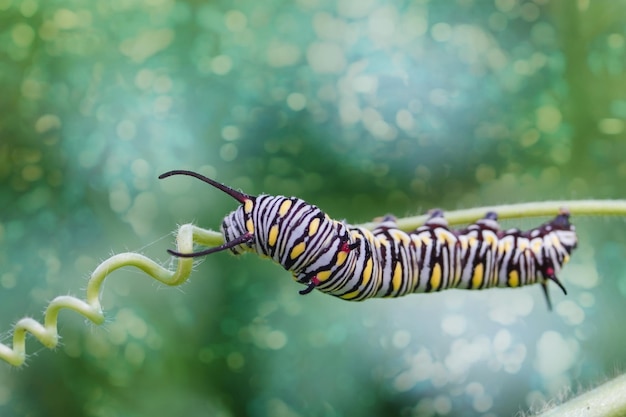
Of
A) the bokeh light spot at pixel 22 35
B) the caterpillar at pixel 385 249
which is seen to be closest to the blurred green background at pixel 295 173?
the bokeh light spot at pixel 22 35

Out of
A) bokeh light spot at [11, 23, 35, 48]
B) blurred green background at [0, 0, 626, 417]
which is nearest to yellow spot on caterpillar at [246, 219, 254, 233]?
blurred green background at [0, 0, 626, 417]

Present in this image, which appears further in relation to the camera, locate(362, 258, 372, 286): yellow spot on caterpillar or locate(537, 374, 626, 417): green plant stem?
locate(362, 258, 372, 286): yellow spot on caterpillar

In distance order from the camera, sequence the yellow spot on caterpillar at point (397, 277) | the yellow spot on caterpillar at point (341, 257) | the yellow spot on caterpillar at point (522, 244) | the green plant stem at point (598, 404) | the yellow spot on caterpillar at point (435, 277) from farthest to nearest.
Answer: the yellow spot on caterpillar at point (522, 244)
the yellow spot on caterpillar at point (435, 277)
the yellow spot on caterpillar at point (397, 277)
the yellow spot on caterpillar at point (341, 257)
the green plant stem at point (598, 404)

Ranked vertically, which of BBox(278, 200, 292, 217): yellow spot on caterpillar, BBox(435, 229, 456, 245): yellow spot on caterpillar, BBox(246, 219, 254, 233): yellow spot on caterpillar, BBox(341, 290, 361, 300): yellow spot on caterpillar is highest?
BBox(278, 200, 292, 217): yellow spot on caterpillar

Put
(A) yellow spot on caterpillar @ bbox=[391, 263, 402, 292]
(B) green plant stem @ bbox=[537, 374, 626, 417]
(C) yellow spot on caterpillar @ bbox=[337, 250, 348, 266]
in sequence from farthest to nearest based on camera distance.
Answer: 1. (A) yellow spot on caterpillar @ bbox=[391, 263, 402, 292]
2. (C) yellow spot on caterpillar @ bbox=[337, 250, 348, 266]
3. (B) green plant stem @ bbox=[537, 374, 626, 417]

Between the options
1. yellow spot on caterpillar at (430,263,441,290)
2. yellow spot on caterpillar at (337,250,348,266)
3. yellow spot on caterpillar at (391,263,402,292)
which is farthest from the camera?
yellow spot on caterpillar at (430,263,441,290)

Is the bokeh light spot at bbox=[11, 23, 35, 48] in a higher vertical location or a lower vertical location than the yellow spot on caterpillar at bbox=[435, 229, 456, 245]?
higher

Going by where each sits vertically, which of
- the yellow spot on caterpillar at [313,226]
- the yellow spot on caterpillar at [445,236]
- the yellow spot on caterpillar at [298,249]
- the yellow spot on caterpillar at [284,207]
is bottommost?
the yellow spot on caterpillar at [298,249]

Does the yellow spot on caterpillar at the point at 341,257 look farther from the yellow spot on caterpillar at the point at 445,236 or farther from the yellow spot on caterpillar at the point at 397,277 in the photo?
the yellow spot on caterpillar at the point at 445,236

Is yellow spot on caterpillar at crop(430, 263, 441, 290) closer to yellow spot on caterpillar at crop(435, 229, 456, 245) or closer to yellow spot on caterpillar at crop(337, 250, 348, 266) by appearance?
yellow spot on caterpillar at crop(435, 229, 456, 245)

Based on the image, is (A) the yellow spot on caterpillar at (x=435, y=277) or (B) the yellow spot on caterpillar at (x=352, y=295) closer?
(B) the yellow spot on caterpillar at (x=352, y=295)
